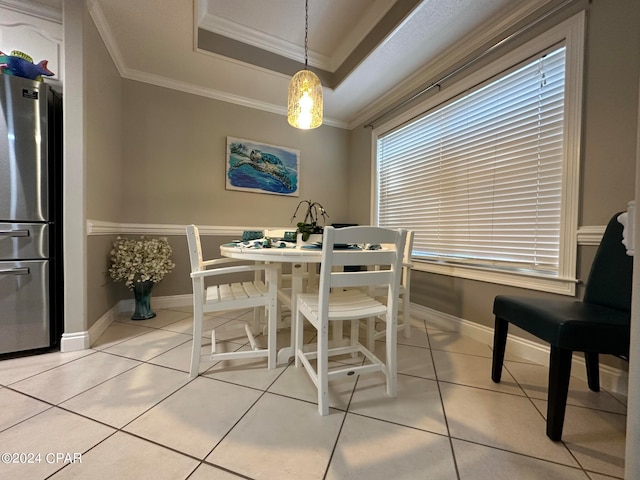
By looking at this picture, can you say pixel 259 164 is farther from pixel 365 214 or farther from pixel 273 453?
pixel 273 453

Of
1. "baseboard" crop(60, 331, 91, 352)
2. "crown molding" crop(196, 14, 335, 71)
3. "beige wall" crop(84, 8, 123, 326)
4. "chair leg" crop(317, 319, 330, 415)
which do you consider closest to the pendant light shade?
"crown molding" crop(196, 14, 335, 71)

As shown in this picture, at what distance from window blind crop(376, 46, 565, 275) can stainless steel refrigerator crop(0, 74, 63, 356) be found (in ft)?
9.49

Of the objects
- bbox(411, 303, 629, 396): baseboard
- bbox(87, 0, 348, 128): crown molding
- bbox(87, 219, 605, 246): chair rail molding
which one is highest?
bbox(87, 0, 348, 128): crown molding

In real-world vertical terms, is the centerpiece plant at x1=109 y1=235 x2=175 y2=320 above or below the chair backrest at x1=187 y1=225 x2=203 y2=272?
below

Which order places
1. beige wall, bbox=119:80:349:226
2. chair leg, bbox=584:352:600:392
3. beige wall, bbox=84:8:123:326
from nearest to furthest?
chair leg, bbox=584:352:600:392, beige wall, bbox=84:8:123:326, beige wall, bbox=119:80:349:226

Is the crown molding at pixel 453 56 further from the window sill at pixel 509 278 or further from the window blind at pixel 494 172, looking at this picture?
the window sill at pixel 509 278

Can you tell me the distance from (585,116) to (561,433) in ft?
5.27

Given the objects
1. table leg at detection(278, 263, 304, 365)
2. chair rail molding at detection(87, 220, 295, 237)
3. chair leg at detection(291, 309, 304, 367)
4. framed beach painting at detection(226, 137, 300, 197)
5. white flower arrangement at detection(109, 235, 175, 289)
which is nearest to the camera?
chair leg at detection(291, 309, 304, 367)

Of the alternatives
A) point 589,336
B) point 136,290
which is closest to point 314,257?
point 589,336

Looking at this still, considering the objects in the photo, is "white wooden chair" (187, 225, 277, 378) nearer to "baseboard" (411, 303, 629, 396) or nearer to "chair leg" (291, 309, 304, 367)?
"chair leg" (291, 309, 304, 367)

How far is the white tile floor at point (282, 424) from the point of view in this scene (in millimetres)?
849

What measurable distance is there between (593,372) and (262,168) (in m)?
3.12

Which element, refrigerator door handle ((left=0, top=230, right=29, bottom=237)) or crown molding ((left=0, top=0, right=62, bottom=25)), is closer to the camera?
refrigerator door handle ((left=0, top=230, right=29, bottom=237))

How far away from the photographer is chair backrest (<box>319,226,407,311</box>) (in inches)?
41.1
